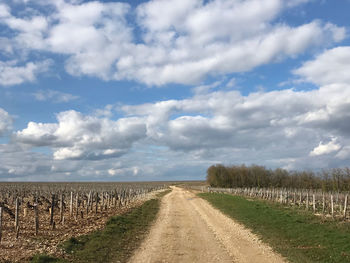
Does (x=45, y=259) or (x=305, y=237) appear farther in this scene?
(x=305, y=237)

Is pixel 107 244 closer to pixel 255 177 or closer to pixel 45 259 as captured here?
pixel 45 259

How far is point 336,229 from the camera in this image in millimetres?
16703

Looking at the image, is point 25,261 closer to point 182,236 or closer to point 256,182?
point 182,236

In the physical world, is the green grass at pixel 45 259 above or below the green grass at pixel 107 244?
above

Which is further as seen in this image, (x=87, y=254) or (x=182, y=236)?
(x=182, y=236)

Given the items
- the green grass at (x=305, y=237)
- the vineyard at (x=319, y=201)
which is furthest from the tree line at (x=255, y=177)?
the green grass at (x=305, y=237)

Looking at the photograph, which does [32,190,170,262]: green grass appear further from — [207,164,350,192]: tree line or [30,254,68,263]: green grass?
[207,164,350,192]: tree line

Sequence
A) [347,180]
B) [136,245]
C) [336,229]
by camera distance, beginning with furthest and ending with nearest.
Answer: [347,180]
[336,229]
[136,245]

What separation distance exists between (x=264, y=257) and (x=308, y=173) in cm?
7415

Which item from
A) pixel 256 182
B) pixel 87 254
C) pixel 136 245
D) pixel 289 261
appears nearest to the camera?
pixel 289 261

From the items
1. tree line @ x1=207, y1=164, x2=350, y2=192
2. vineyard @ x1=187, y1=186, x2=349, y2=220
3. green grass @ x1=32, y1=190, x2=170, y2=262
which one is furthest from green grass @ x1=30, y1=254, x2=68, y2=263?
tree line @ x1=207, y1=164, x2=350, y2=192

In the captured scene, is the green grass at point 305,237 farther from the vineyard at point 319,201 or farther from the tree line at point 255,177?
the tree line at point 255,177

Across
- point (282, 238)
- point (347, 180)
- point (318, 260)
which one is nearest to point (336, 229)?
point (282, 238)

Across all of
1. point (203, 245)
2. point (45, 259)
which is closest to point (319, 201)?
point (203, 245)
